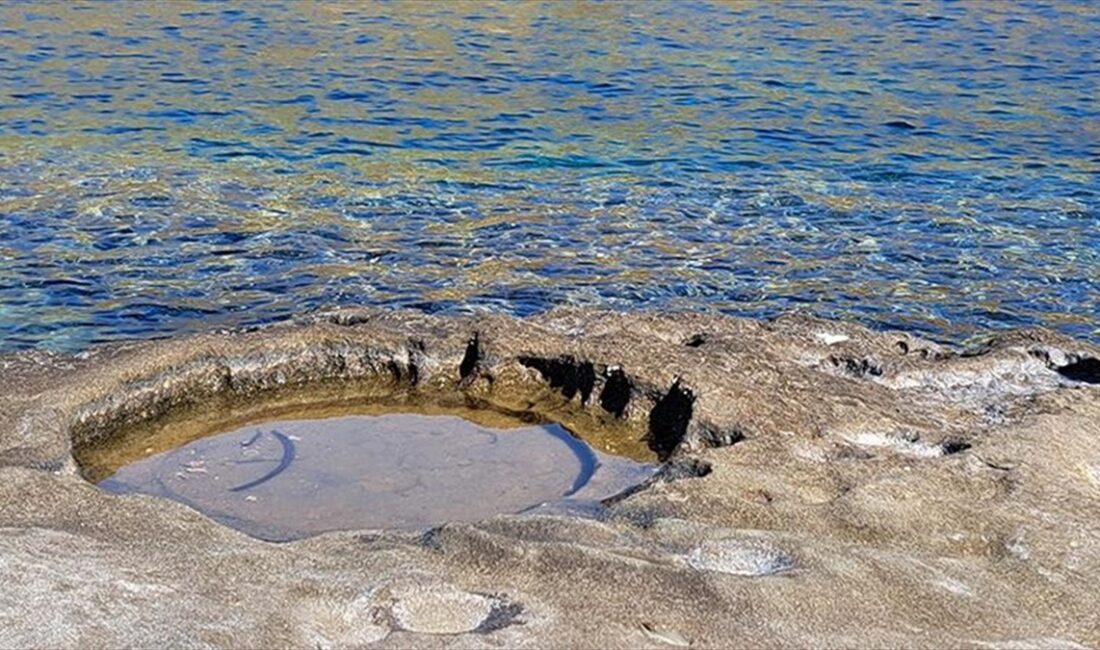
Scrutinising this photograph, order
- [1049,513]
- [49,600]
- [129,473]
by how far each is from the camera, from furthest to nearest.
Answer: [129,473], [1049,513], [49,600]

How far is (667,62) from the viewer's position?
26391 millimetres

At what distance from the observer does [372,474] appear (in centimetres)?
1039

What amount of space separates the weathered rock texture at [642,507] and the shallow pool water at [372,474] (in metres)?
0.41

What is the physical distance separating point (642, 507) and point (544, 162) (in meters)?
11.7

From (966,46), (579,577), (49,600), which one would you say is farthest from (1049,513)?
(966,46)

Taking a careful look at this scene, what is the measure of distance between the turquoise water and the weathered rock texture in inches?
110

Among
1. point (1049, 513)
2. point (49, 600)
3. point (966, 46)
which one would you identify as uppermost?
point (49, 600)

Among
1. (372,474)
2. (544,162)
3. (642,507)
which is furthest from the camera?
(544,162)

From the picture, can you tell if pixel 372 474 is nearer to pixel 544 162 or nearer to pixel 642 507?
pixel 642 507

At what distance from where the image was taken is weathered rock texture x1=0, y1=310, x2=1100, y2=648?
711 centimetres

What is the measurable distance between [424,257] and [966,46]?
14796 mm

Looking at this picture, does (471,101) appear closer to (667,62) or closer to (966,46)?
(667,62)

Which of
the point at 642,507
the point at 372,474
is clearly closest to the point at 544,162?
the point at 372,474

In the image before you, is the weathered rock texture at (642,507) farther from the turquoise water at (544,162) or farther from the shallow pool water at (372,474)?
the turquoise water at (544,162)
